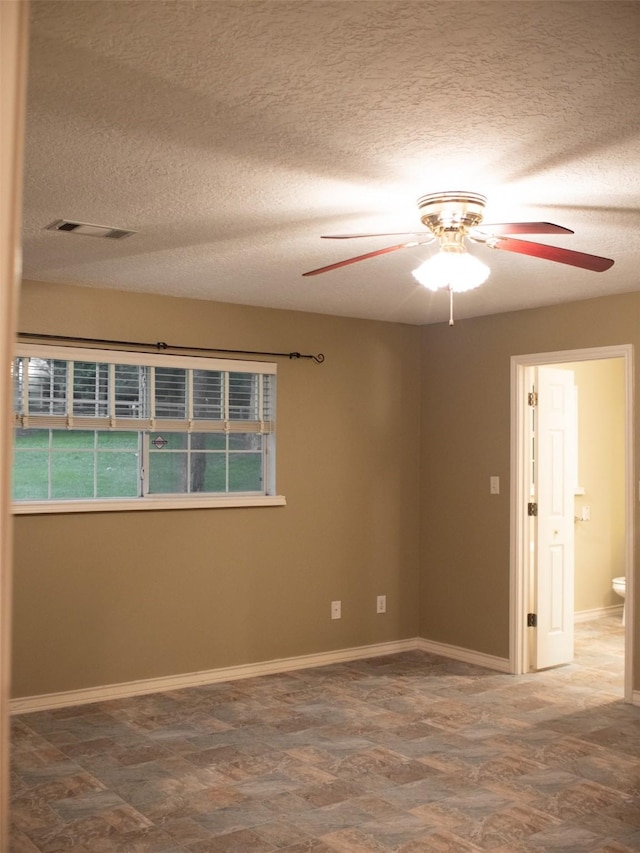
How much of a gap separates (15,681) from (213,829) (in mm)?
1924

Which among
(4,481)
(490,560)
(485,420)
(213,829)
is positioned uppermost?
(485,420)

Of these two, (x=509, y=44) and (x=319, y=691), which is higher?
(x=509, y=44)

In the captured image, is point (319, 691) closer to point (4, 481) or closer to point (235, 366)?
point (235, 366)

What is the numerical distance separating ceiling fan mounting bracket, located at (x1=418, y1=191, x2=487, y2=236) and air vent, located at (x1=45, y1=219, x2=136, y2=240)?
1329mm

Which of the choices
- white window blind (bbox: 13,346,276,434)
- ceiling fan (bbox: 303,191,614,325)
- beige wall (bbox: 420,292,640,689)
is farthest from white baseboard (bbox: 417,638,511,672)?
ceiling fan (bbox: 303,191,614,325)

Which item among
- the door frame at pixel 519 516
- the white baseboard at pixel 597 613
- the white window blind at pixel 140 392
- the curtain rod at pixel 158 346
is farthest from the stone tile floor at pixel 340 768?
the curtain rod at pixel 158 346

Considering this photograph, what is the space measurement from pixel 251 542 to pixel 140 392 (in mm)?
1206

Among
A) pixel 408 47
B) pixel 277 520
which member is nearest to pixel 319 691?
pixel 277 520

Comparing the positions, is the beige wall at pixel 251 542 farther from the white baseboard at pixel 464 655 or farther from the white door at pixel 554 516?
the white door at pixel 554 516

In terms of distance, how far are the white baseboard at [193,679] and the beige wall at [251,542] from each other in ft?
0.15

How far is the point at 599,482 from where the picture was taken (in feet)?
25.4

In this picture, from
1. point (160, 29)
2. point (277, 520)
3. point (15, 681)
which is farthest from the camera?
point (277, 520)

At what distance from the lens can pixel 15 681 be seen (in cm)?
480

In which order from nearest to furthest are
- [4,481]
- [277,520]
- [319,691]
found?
[4,481] < [319,691] < [277,520]
